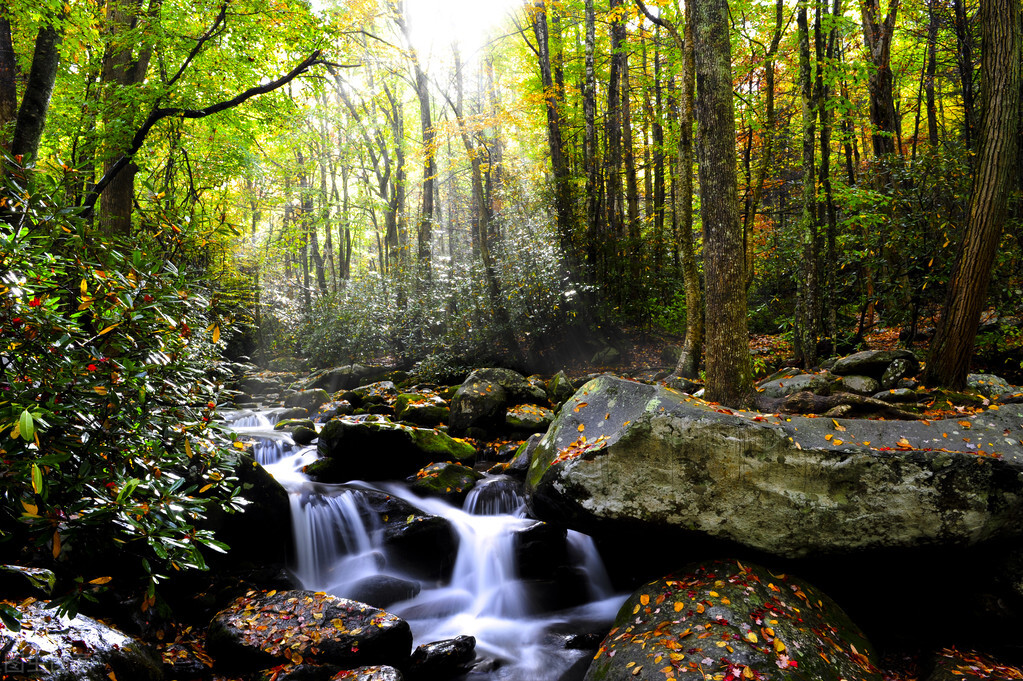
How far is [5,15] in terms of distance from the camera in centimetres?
602

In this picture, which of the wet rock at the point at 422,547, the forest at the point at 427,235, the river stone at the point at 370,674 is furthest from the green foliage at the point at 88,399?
the wet rock at the point at 422,547

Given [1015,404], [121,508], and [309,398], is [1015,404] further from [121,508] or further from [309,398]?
[309,398]

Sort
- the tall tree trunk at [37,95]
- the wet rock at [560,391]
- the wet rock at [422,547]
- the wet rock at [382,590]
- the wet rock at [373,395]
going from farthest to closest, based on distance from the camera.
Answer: the wet rock at [373,395] → the wet rock at [560,391] → the wet rock at [422,547] → the wet rock at [382,590] → the tall tree trunk at [37,95]

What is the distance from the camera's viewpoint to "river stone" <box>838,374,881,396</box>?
7.89 meters

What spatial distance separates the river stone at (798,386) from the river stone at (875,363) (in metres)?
1.04

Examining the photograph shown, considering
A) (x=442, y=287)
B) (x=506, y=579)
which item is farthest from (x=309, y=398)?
(x=506, y=579)

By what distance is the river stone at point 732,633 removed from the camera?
3.65 meters

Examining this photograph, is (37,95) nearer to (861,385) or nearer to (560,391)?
(560,391)

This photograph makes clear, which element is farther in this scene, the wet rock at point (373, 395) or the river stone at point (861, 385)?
the wet rock at point (373, 395)

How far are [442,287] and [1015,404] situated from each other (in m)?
12.5

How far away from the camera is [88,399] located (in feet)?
9.63

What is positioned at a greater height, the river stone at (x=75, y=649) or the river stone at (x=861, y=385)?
the river stone at (x=861, y=385)

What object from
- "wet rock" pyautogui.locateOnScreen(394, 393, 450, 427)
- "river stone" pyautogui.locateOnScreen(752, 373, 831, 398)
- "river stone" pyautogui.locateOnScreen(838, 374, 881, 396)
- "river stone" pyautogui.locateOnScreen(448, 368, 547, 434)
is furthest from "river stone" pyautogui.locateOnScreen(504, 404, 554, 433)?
"river stone" pyautogui.locateOnScreen(838, 374, 881, 396)

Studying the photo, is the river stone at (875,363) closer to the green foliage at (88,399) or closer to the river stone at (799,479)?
the river stone at (799,479)
